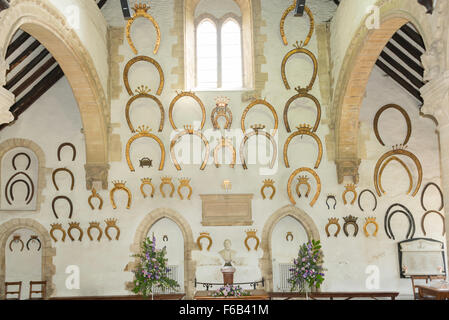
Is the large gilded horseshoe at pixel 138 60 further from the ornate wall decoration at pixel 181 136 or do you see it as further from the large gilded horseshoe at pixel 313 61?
the large gilded horseshoe at pixel 313 61

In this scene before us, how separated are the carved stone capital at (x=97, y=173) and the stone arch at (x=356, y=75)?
4.86 meters

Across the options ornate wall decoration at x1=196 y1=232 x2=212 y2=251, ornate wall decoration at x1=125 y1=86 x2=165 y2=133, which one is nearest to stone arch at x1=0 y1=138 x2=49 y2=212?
ornate wall decoration at x1=125 y1=86 x2=165 y2=133

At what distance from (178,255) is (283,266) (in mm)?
2208

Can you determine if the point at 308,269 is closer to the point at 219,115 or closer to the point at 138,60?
the point at 219,115

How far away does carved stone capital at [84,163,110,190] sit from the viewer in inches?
Answer: 377

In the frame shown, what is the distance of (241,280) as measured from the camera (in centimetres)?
944

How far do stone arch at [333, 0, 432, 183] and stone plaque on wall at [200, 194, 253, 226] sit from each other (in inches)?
82.2

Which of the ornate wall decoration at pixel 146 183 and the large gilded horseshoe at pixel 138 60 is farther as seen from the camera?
the large gilded horseshoe at pixel 138 60

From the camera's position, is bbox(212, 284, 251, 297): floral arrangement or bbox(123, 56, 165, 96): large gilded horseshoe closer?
bbox(212, 284, 251, 297): floral arrangement

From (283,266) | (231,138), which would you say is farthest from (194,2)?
(283,266)

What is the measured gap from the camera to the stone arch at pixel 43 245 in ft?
30.9

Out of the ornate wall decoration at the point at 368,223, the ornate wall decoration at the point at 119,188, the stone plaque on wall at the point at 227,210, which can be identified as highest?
the ornate wall decoration at the point at 119,188

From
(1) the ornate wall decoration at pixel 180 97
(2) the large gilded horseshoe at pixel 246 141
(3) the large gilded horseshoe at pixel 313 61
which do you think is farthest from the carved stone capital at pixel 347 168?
(1) the ornate wall decoration at pixel 180 97

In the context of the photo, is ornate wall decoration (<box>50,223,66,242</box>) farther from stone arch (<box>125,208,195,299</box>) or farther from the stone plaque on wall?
the stone plaque on wall
